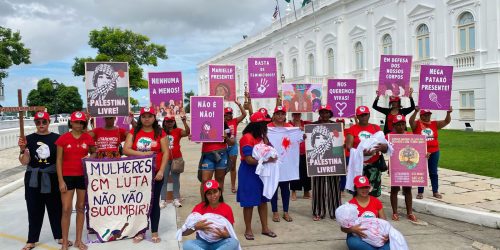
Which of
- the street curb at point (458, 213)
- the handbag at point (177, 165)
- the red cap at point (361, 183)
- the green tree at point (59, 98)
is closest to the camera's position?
the red cap at point (361, 183)

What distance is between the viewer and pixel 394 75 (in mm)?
8586

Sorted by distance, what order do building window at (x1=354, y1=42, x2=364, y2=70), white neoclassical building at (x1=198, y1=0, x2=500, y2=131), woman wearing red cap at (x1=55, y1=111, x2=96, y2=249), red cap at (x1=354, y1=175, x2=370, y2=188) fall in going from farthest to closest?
building window at (x1=354, y1=42, x2=364, y2=70)
white neoclassical building at (x1=198, y1=0, x2=500, y2=131)
woman wearing red cap at (x1=55, y1=111, x2=96, y2=249)
red cap at (x1=354, y1=175, x2=370, y2=188)

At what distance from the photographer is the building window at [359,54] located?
106 ft

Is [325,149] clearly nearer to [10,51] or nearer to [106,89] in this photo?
[106,89]

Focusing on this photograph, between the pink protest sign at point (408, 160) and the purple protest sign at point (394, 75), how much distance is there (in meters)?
2.05

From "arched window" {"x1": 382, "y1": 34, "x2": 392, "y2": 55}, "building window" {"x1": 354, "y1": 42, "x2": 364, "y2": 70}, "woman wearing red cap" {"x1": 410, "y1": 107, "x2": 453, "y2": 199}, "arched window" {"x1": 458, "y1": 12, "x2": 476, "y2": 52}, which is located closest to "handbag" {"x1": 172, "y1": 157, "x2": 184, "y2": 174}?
"woman wearing red cap" {"x1": 410, "y1": 107, "x2": 453, "y2": 199}

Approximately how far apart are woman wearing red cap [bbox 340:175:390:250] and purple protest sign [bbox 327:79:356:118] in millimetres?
3881

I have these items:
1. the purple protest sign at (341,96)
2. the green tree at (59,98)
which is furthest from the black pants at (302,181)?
the green tree at (59,98)

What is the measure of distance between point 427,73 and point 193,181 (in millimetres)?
6084

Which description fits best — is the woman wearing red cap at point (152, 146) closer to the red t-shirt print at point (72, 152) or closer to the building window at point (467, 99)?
the red t-shirt print at point (72, 152)

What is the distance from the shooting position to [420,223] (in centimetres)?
645

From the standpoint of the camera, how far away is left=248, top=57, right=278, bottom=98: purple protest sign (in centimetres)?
914

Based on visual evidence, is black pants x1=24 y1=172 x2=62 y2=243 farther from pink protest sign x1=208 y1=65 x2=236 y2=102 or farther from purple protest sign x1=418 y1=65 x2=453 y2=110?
purple protest sign x1=418 y1=65 x2=453 y2=110

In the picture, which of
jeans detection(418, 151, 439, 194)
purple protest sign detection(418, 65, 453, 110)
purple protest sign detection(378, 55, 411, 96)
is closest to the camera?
jeans detection(418, 151, 439, 194)
